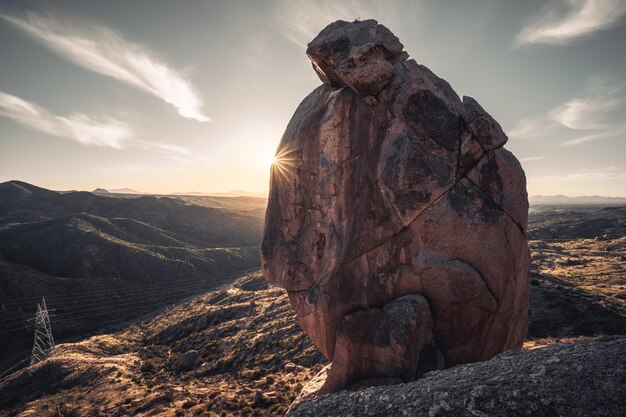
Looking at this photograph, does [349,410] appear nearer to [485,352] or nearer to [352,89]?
[485,352]

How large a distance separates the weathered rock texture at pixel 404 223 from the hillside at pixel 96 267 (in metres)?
90.9

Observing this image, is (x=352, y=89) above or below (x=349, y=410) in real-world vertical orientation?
above

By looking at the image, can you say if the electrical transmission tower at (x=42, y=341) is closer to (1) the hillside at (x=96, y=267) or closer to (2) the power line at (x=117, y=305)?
(2) the power line at (x=117, y=305)

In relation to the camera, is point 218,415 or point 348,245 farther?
point 218,415

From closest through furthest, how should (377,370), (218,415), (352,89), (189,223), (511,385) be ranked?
(511,385) → (377,370) → (352,89) → (218,415) → (189,223)

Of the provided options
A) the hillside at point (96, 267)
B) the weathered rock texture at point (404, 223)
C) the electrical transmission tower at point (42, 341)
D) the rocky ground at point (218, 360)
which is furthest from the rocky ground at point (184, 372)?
the hillside at point (96, 267)

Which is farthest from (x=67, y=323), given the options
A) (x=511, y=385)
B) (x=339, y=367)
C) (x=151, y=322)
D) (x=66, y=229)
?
(x=511, y=385)

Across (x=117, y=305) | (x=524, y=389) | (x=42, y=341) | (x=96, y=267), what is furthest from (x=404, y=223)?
(x=96, y=267)

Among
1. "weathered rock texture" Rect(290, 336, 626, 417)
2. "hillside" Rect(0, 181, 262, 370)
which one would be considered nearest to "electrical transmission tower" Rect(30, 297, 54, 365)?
"hillside" Rect(0, 181, 262, 370)

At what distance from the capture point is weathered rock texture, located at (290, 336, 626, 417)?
450 inches

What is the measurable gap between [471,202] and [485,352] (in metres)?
10.9

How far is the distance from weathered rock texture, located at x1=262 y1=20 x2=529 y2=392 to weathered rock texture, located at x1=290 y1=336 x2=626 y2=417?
15.8ft

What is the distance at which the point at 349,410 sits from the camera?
16.2 metres

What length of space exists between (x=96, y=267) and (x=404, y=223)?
437ft
